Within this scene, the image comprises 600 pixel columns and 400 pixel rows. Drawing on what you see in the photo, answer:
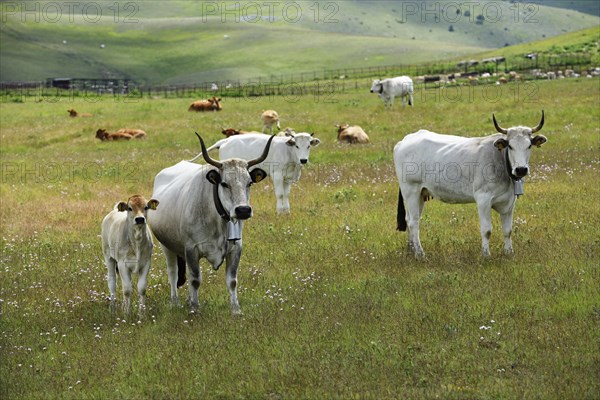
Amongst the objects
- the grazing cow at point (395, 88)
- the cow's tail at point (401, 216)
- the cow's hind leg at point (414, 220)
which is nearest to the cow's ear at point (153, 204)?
the cow's hind leg at point (414, 220)

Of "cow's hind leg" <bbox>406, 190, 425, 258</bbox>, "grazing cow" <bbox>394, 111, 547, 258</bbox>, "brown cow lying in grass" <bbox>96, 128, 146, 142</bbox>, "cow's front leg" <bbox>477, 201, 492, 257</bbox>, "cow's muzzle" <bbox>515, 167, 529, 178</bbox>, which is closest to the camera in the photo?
"cow's muzzle" <bbox>515, 167, 529, 178</bbox>

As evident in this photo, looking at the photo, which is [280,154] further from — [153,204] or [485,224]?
[153,204]

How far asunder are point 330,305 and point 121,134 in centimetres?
2796

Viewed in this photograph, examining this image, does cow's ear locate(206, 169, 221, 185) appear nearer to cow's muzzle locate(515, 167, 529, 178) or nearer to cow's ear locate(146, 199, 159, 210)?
cow's ear locate(146, 199, 159, 210)

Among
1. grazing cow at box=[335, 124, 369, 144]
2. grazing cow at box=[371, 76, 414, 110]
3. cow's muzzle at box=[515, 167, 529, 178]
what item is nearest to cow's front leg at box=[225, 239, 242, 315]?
cow's muzzle at box=[515, 167, 529, 178]

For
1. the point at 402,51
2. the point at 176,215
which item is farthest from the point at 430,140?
the point at 402,51

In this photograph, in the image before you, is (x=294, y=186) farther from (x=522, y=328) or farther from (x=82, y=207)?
(x=522, y=328)

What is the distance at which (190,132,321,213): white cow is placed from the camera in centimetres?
2067

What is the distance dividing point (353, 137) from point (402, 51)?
150 metres

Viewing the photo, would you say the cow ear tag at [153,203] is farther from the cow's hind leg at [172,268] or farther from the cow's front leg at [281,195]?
the cow's front leg at [281,195]

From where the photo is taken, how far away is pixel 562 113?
3494cm

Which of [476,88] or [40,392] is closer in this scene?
[40,392]

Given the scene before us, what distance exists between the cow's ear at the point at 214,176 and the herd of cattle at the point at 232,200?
0.05 ft

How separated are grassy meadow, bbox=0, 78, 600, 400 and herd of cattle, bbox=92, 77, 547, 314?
1.99 ft
